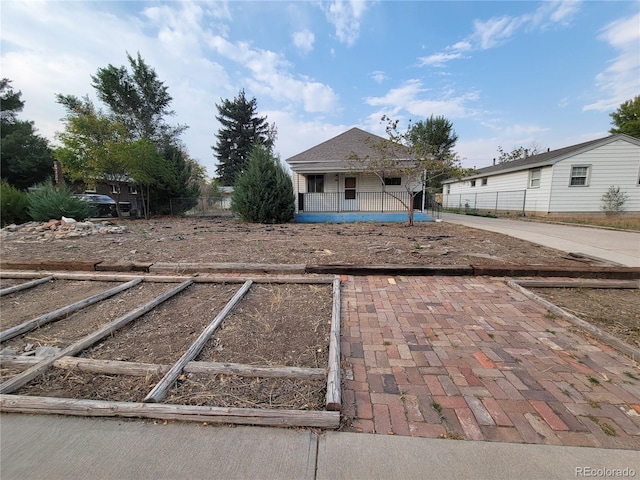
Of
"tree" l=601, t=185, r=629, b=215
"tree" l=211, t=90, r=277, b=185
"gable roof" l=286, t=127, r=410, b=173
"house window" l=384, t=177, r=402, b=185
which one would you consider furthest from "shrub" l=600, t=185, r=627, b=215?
"tree" l=211, t=90, r=277, b=185

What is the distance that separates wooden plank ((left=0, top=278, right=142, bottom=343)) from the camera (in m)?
2.49

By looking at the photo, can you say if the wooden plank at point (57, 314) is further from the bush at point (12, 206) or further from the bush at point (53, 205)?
the bush at point (12, 206)

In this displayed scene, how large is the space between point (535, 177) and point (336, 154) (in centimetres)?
1112

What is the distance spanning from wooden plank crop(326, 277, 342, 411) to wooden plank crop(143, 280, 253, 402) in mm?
1052

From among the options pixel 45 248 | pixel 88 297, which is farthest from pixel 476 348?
pixel 45 248

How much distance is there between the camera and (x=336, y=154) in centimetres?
1448

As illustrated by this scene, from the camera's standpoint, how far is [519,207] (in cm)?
1619

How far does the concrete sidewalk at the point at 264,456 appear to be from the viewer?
1.30 meters

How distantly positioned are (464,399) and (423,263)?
3.06m

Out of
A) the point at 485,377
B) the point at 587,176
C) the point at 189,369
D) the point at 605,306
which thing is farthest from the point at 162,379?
the point at 587,176

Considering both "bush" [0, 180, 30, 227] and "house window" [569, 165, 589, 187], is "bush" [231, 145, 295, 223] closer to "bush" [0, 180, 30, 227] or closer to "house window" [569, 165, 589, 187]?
"bush" [0, 180, 30, 227]

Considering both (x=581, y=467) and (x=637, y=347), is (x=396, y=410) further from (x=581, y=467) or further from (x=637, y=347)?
(x=637, y=347)

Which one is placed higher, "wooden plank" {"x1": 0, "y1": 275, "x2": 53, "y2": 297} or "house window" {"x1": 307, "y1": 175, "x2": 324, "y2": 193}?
"house window" {"x1": 307, "y1": 175, "x2": 324, "y2": 193}

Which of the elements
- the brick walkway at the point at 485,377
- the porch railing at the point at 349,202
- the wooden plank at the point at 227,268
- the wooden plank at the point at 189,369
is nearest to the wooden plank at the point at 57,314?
the wooden plank at the point at 189,369
